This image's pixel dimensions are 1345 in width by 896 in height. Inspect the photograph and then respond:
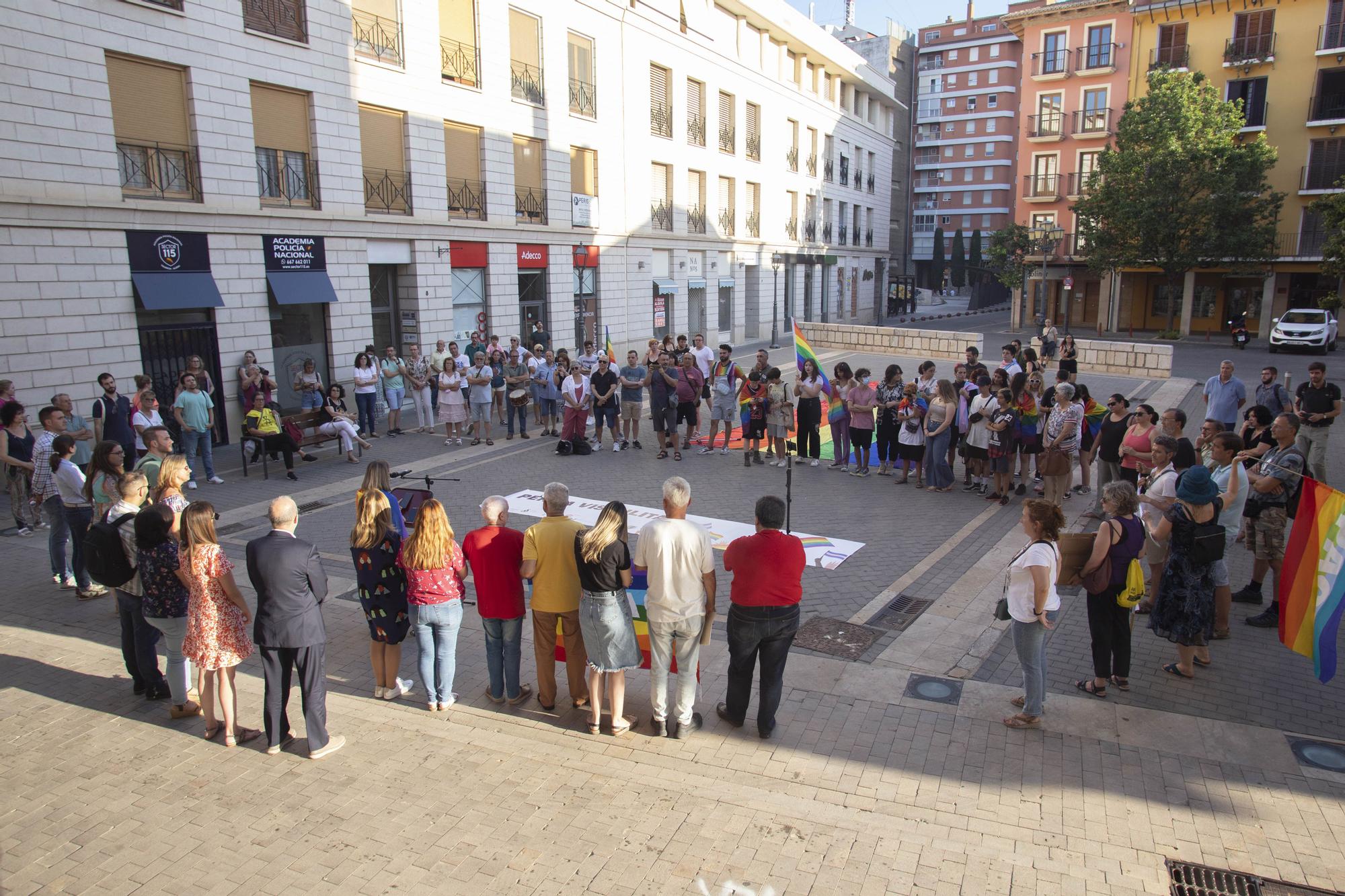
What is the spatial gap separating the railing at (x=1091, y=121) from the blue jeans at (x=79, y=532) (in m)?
50.1

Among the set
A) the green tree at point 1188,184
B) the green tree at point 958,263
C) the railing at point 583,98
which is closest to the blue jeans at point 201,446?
the railing at point 583,98

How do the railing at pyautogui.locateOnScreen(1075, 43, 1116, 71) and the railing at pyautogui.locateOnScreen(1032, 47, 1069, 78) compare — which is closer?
the railing at pyautogui.locateOnScreen(1075, 43, 1116, 71)

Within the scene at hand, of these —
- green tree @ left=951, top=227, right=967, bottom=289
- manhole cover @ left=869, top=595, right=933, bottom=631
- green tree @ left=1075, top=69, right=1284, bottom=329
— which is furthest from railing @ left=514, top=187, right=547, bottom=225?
green tree @ left=951, top=227, right=967, bottom=289

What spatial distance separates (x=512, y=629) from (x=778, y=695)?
1.90m

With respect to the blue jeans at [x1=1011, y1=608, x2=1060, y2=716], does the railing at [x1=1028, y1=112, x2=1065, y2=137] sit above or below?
above

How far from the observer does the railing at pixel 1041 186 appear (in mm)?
48562

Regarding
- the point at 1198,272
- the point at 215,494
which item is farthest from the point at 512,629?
the point at 1198,272

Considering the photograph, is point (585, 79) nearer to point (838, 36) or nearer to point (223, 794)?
point (223, 794)

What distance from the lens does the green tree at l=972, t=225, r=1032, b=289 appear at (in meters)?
46.8

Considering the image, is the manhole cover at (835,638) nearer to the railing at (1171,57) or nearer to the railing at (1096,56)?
the railing at (1171,57)

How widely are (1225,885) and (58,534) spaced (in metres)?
10.0

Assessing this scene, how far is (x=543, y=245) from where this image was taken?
2538cm

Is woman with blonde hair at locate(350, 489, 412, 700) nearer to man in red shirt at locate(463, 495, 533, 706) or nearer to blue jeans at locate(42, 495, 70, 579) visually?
man in red shirt at locate(463, 495, 533, 706)

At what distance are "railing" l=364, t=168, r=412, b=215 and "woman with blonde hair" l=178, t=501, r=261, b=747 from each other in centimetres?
1592
